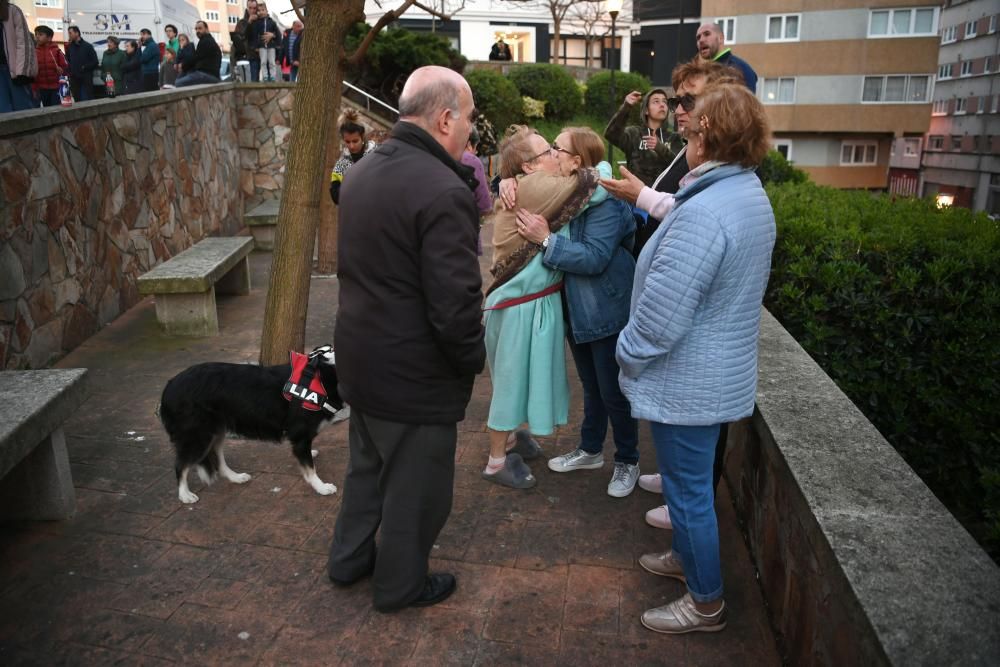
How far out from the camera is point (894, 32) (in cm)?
3528

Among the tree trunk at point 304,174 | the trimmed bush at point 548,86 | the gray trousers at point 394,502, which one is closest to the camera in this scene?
the gray trousers at point 394,502

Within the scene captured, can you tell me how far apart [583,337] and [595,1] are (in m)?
34.2

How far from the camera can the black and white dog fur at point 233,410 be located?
3605mm

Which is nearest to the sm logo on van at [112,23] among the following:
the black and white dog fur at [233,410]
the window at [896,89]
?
the black and white dog fur at [233,410]

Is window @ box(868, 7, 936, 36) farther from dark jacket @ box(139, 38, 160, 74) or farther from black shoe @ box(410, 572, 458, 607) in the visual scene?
black shoe @ box(410, 572, 458, 607)

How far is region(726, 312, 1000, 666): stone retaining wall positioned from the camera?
182cm

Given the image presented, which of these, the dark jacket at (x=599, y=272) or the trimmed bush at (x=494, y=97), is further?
the trimmed bush at (x=494, y=97)

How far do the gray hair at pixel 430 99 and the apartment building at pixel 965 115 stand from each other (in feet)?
99.9

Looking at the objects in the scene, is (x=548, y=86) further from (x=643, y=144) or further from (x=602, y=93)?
(x=643, y=144)

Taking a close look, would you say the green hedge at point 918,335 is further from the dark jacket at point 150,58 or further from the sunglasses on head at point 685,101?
the dark jacket at point 150,58

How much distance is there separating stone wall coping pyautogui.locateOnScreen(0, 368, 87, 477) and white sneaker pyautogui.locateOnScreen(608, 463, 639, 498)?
2.58 m

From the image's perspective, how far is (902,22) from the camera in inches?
1388

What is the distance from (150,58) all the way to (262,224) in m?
6.66

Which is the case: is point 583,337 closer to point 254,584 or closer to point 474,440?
point 474,440
